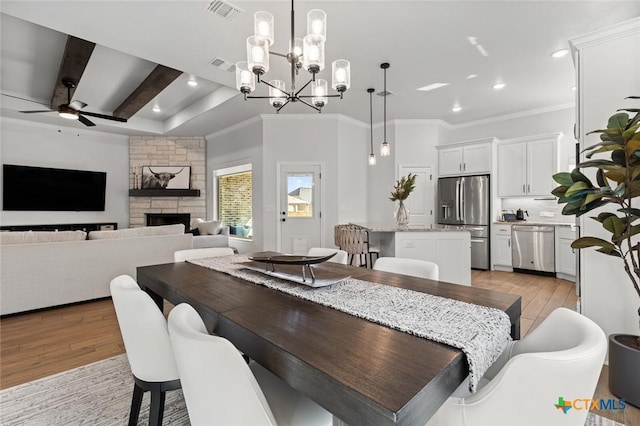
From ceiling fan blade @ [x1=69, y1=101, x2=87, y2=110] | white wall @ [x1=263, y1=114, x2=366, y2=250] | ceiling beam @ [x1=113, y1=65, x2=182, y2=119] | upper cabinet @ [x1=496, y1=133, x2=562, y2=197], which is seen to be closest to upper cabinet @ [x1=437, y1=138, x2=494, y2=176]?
upper cabinet @ [x1=496, y1=133, x2=562, y2=197]

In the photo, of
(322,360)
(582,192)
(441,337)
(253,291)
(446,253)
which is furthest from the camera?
(446,253)

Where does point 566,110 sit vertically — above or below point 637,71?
above

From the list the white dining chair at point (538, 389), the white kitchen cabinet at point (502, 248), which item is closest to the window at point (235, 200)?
the white kitchen cabinet at point (502, 248)

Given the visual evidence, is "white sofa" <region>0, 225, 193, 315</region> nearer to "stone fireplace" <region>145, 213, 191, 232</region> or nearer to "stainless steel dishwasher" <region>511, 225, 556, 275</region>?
"stone fireplace" <region>145, 213, 191, 232</region>

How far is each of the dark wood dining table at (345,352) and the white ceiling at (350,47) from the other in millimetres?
2353

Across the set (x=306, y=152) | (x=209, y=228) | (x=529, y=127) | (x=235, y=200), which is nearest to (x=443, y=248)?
(x=306, y=152)

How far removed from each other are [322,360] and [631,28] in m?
3.14

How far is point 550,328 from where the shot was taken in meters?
1.06

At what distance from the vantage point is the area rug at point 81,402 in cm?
161

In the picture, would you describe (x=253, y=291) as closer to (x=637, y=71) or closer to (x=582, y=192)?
(x=582, y=192)

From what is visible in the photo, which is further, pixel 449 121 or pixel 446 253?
pixel 449 121

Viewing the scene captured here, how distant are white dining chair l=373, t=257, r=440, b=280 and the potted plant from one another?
84 centimetres

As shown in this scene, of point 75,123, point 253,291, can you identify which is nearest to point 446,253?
point 253,291

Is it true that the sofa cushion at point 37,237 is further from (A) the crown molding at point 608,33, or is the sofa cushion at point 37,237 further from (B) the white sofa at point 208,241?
(A) the crown molding at point 608,33
